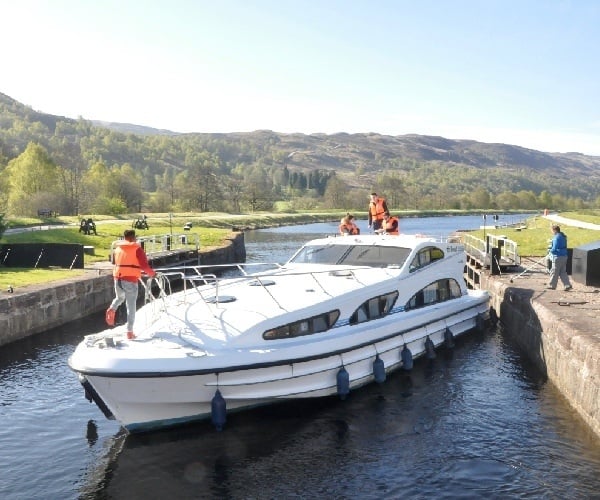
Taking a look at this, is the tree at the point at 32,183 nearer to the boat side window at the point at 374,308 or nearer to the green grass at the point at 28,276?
the green grass at the point at 28,276

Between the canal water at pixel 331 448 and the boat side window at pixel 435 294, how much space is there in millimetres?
2155

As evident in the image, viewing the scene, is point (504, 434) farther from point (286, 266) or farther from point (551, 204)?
point (551, 204)

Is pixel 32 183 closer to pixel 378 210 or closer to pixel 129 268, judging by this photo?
pixel 378 210

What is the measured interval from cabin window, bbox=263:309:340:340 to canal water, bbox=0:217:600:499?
152 centimetres

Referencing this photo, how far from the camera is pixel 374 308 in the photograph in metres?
14.2

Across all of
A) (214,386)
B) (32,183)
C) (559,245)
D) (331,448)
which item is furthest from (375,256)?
(32,183)

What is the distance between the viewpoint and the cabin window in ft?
38.7

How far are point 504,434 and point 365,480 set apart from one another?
3201mm

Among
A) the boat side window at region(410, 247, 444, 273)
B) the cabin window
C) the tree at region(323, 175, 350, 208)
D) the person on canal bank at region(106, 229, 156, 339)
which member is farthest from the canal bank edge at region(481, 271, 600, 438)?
the tree at region(323, 175, 350, 208)

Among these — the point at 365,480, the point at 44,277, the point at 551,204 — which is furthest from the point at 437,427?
the point at 551,204

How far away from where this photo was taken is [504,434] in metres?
11.3

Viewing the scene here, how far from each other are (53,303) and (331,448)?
13.1m

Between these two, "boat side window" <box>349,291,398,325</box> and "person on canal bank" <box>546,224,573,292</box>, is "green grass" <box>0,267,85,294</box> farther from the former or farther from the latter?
"person on canal bank" <box>546,224,573,292</box>

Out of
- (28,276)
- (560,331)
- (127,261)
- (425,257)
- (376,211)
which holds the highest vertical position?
(376,211)
